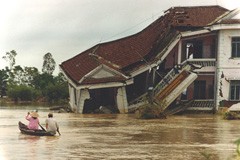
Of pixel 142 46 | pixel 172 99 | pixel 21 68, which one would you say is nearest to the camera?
pixel 172 99

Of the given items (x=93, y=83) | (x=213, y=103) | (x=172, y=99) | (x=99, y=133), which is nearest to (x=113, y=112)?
(x=93, y=83)

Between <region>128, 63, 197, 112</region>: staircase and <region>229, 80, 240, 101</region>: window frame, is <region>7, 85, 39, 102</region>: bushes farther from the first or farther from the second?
<region>229, 80, 240, 101</region>: window frame

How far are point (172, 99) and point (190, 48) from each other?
6457 millimetres

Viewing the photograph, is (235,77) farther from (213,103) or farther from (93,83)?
(93,83)

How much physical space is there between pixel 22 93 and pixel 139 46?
137 feet

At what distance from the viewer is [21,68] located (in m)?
93.0

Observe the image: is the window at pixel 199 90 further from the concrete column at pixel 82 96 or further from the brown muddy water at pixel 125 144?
the brown muddy water at pixel 125 144

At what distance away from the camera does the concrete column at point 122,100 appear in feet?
110

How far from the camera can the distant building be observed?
3334 centimetres

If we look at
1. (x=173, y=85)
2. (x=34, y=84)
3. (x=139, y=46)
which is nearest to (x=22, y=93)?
(x=34, y=84)

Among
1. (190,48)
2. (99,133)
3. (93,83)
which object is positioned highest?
(190,48)

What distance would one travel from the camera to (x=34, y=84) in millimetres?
89125

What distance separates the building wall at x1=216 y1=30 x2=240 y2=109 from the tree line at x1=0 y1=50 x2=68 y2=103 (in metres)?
35.1

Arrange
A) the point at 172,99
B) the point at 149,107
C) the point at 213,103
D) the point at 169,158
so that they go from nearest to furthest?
the point at 169,158 < the point at 149,107 < the point at 172,99 < the point at 213,103
